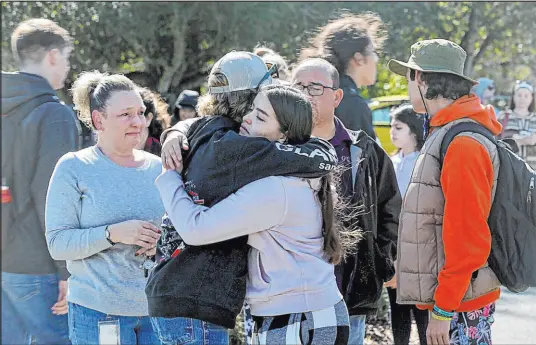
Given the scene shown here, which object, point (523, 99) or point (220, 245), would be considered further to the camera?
point (523, 99)

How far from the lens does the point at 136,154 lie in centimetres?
350

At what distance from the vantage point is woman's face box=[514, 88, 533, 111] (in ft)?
25.2

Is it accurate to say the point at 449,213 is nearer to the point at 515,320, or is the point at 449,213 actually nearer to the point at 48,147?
the point at 48,147

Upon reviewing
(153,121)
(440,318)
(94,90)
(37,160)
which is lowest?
(440,318)

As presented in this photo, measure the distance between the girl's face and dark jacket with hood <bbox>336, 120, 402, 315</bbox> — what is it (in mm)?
1807

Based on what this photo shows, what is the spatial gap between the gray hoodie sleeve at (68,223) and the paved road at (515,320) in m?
3.79

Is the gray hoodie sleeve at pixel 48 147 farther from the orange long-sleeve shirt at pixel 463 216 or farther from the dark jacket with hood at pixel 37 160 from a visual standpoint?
the orange long-sleeve shirt at pixel 463 216

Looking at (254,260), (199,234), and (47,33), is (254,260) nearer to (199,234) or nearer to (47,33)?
(199,234)

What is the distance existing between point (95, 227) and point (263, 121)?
3.70 feet

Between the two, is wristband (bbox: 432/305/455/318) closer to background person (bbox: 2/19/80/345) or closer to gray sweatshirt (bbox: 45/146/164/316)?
gray sweatshirt (bbox: 45/146/164/316)

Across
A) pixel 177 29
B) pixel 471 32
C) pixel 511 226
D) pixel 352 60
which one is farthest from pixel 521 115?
pixel 471 32

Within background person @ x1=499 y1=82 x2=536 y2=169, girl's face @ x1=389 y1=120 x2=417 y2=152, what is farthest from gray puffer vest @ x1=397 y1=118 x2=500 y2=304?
background person @ x1=499 y1=82 x2=536 y2=169

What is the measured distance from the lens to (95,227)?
10.4 feet

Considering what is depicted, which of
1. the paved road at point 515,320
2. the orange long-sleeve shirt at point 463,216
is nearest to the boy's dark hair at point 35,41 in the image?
the orange long-sleeve shirt at point 463,216
